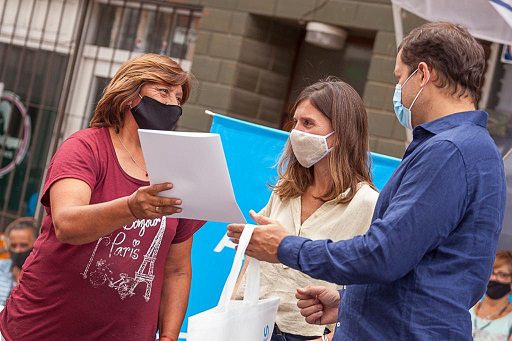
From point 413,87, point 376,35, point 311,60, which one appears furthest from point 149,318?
point 311,60

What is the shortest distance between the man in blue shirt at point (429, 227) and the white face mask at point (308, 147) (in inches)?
30.0

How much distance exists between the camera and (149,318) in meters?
3.35

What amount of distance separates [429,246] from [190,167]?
72 cm

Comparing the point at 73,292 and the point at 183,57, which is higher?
the point at 183,57

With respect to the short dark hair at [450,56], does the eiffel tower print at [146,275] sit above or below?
below

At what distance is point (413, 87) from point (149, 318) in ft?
4.03

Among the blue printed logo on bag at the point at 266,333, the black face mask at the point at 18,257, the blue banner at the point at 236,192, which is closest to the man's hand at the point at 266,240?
the blue printed logo on bag at the point at 266,333

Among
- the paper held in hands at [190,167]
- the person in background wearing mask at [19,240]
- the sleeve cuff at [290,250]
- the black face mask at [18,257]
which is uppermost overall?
the paper held in hands at [190,167]

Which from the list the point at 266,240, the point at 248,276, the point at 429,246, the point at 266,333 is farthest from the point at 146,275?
the point at 429,246

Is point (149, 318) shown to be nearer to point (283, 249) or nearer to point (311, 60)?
point (283, 249)

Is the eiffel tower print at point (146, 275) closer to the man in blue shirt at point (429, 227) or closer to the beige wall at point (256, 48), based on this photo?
the man in blue shirt at point (429, 227)

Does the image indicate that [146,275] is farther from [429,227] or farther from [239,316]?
[429,227]

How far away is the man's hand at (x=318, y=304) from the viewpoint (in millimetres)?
3301

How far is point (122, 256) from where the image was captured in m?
3.21
